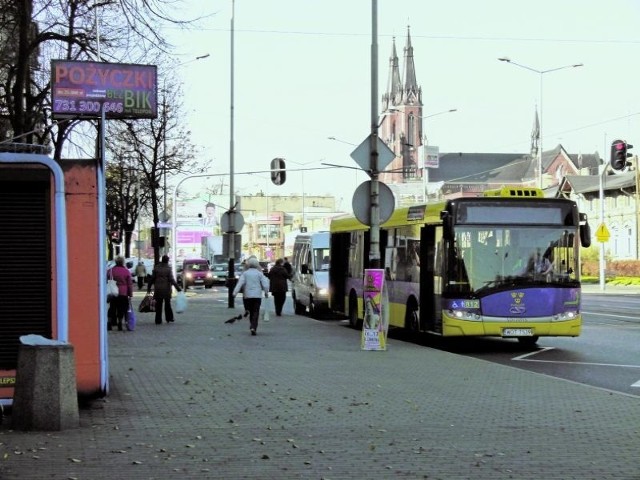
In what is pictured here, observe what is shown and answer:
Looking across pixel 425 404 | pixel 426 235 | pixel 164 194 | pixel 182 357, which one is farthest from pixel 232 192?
pixel 425 404

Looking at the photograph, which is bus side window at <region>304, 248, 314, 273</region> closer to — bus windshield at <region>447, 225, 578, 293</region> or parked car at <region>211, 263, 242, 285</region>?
bus windshield at <region>447, 225, 578, 293</region>

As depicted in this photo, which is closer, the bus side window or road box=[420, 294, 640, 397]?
road box=[420, 294, 640, 397]

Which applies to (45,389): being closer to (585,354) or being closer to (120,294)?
(585,354)

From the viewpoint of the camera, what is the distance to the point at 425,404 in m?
11.0

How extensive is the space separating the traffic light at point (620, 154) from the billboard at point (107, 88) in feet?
76.7

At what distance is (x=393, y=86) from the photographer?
15212cm

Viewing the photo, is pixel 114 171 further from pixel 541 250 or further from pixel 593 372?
pixel 593 372

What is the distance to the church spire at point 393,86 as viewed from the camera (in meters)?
151

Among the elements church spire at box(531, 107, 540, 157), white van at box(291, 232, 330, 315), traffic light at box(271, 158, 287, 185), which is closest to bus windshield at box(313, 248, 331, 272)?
white van at box(291, 232, 330, 315)

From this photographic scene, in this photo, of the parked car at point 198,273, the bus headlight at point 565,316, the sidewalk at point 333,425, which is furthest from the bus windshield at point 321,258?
the parked car at point 198,273

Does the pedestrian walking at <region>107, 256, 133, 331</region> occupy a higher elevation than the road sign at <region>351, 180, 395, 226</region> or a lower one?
lower

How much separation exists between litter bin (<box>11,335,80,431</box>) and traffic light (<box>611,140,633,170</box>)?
94.9 feet

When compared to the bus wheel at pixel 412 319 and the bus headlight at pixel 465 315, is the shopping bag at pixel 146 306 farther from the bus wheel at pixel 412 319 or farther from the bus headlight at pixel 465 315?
the bus headlight at pixel 465 315

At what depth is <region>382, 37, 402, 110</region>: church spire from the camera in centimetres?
15062
